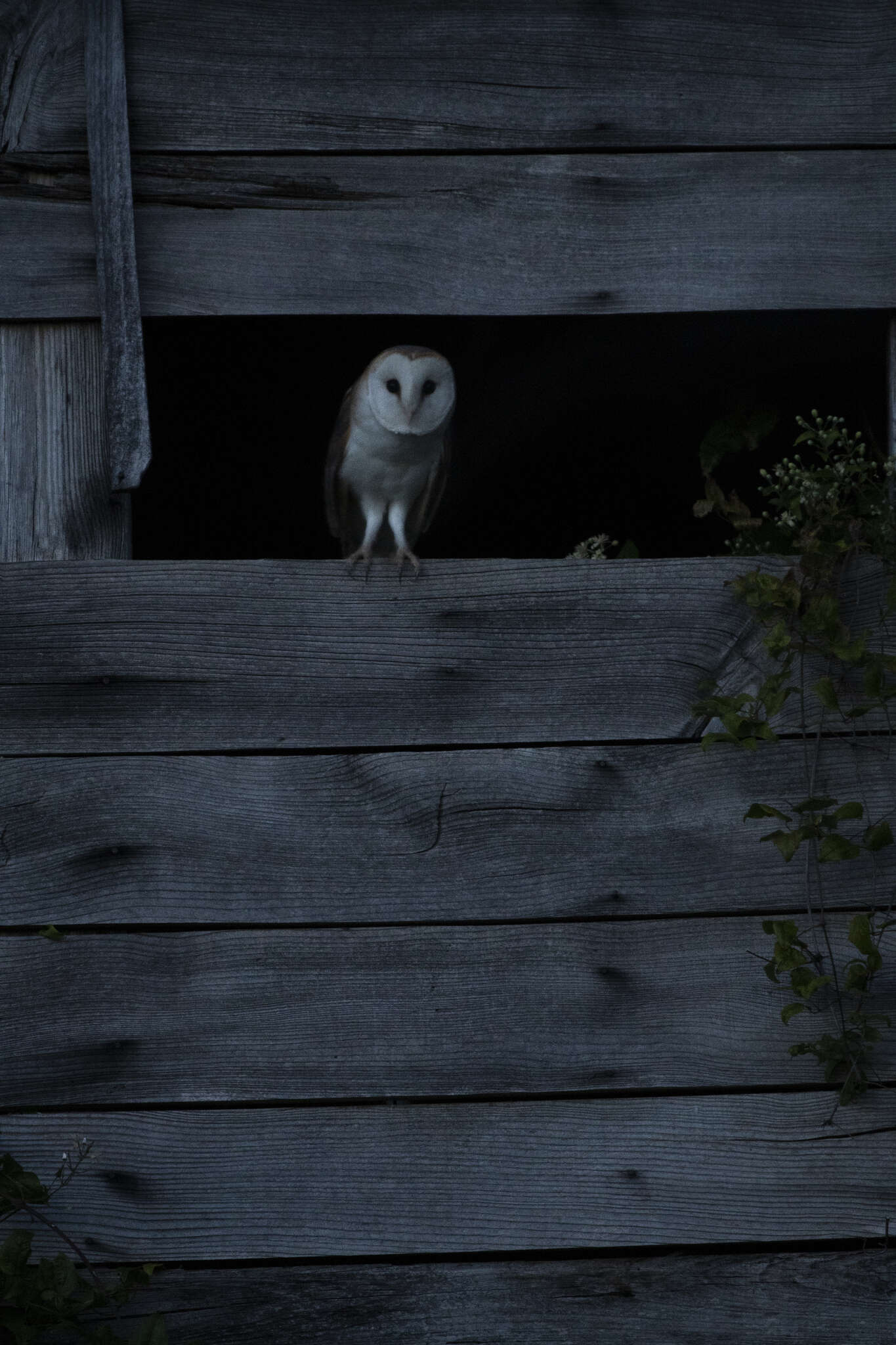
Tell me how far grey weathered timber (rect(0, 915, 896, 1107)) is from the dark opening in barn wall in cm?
111

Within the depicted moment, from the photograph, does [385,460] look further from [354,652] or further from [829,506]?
[829,506]

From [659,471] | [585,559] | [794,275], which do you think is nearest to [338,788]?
[585,559]

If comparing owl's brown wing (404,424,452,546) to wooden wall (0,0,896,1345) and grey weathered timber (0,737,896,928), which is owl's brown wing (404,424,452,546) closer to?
wooden wall (0,0,896,1345)

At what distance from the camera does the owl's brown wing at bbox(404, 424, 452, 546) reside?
239cm

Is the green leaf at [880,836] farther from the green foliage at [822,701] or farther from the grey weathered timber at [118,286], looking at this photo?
the grey weathered timber at [118,286]

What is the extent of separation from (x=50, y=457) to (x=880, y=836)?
1.40 m

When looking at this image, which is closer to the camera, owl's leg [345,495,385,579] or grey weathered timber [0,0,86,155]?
grey weathered timber [0,0,86,155]

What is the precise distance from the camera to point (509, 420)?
2.95m

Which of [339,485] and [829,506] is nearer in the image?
[829,506]

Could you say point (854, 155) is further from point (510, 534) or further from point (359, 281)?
point (510, 534)

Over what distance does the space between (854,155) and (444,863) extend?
1.33 m

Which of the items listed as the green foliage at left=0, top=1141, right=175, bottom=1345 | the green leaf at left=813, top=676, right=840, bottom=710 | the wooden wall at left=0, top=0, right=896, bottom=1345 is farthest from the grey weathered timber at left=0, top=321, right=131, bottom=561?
the green leaf at left=813, top=676, right=840, bottom=710

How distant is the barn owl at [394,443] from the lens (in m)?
2.22

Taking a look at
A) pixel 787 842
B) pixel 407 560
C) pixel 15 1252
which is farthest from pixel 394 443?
Answer: pixel 15 1252
